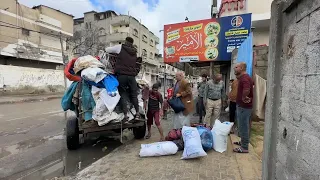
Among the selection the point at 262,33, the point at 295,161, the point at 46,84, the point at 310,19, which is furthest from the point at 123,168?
the point at 46,84

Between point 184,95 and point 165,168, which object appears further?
point 184,95

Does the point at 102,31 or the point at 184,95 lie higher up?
the point at 102,31

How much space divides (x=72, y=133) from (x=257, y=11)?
879cm

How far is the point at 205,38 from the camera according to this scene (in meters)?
9.15

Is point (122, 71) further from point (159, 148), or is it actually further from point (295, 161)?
point (295, 161)

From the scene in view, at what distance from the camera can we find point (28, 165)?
4559 mm

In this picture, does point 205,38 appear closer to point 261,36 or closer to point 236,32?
point 236,32

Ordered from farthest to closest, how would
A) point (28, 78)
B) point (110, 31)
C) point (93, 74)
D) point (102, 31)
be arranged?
1. point (102, 31)
2. point (110, 31)
3. point (28, 78)
4. point (93, 74)

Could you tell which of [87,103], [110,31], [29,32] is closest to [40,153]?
[87,103]

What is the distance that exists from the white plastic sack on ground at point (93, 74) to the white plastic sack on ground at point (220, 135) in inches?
99.1

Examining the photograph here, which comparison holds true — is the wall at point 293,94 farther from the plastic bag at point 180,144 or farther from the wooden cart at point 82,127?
the wooden cart at point 82,127

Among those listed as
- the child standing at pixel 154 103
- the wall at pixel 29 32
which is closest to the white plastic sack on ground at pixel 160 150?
the child standing at pixel 154 103

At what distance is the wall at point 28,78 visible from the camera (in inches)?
829

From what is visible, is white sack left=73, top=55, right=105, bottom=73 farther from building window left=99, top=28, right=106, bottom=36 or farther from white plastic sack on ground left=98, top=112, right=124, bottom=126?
building window left=99, top=28, right=106, bottom=36
